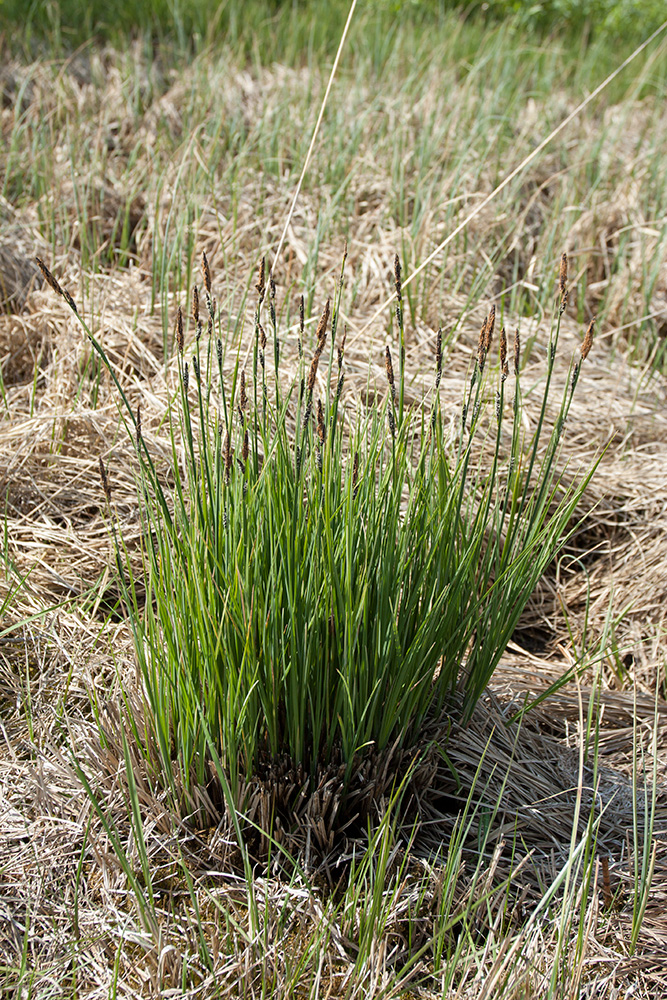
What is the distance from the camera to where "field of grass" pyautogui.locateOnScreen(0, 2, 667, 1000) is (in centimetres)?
132

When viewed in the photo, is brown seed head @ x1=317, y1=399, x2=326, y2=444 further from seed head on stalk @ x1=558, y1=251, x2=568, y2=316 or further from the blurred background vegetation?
the blurred background vegetation

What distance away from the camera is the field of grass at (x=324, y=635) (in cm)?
132

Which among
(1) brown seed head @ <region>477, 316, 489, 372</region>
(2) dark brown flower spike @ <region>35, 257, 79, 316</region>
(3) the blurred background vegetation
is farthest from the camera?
(3) the blurred background vegetation

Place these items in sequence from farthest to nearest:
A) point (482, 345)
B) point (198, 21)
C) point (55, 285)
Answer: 1. point (198, 21)
2. point (482, 345)
3. point (55, 285)

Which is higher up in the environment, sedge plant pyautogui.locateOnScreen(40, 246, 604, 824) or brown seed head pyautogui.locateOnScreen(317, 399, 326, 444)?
brown seed head pyautogui.locateOnScreen(317, 399, 326, 444)

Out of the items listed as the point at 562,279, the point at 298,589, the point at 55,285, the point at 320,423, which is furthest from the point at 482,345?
the point at 55,285

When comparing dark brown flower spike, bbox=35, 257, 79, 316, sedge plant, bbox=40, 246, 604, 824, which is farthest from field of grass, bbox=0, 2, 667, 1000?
dark brown flower spike, bbox=35, 257, 79, 316

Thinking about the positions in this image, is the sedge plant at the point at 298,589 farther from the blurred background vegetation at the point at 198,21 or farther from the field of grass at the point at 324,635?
the blurred background vegetation at the point at 198,21

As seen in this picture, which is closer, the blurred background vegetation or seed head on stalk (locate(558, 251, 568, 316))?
seed head on stalk (locate(558, 251, 568, 316))

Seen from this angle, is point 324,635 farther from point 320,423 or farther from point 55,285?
point 55,285

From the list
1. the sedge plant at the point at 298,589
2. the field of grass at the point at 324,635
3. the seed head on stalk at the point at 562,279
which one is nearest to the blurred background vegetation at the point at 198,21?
the field of grass at the point at 324,635

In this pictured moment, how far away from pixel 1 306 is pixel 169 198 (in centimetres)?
90

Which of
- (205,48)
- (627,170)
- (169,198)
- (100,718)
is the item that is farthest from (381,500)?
(205,48)

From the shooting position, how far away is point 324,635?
143 cm
